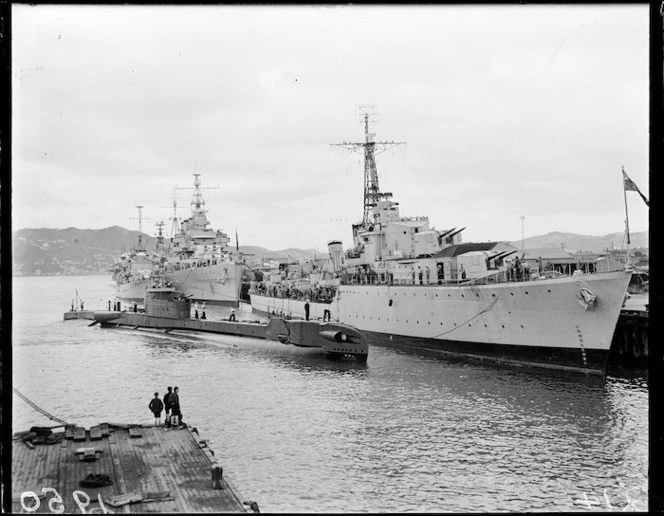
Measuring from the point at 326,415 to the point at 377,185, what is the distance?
102 feet

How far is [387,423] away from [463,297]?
1272cm

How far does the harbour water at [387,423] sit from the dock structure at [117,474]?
1754 mm

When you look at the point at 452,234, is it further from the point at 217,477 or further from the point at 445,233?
the point at 217,477

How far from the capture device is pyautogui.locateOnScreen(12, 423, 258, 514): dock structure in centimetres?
900

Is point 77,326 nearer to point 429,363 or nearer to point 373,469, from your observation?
point 429,363

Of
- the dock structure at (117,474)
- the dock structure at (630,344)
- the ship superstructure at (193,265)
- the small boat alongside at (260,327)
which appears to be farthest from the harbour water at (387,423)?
the ship superstructure at (193,265)

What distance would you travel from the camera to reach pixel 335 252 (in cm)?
5309

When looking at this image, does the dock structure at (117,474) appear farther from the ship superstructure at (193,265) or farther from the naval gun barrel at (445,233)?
the ship superstructure at (193,265)

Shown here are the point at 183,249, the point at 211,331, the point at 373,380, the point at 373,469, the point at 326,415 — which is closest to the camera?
the point at 373,469

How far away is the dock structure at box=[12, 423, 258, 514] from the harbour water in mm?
1754

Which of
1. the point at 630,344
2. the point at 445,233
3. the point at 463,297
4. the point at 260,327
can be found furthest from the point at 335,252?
the point at 630,344

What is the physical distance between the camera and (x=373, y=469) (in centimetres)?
1347

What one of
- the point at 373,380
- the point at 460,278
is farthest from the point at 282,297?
the point at 373,380

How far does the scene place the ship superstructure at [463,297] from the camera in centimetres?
2316
